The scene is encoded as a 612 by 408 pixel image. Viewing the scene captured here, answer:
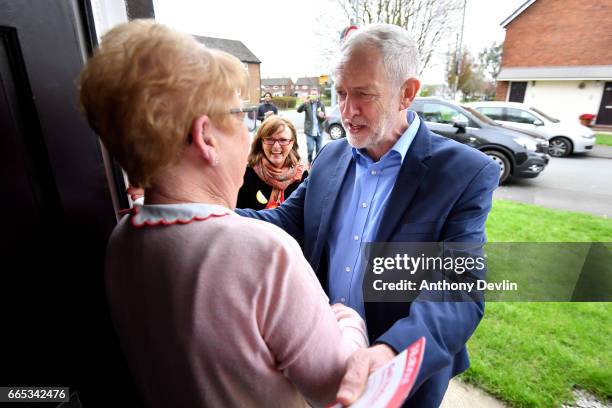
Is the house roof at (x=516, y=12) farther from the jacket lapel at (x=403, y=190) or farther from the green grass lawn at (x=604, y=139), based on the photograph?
the jacket lapel at (x=403, y=190)

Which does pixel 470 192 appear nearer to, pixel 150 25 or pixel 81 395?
pixel 150 25

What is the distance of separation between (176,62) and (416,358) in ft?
2.58

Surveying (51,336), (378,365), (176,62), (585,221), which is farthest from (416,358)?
(585,221)

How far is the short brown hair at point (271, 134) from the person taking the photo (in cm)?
312

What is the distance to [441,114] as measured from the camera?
319 inches

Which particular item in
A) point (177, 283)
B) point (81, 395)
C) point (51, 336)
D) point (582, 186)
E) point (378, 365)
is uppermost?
point (177, 283)

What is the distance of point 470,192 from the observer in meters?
1.29

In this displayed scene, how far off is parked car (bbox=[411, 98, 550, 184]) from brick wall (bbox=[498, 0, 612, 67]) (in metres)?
3.84

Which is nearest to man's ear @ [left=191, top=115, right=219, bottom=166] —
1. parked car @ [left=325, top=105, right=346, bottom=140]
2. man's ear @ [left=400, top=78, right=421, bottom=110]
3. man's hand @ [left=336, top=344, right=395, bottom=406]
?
man's hand @ [left=336, top=344, right=395, bottom=406]

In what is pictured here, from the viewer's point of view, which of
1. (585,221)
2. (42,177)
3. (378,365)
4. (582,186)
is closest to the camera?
(378,365)

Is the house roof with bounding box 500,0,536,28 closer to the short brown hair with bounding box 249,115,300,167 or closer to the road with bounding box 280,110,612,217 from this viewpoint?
the road with bounding box 280,110,612,217

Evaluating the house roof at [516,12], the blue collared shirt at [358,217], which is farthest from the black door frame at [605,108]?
the blue collared shirt at [358,217]

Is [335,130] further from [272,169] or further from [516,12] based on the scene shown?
[516,12]

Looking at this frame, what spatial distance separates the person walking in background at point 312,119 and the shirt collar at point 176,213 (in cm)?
887
